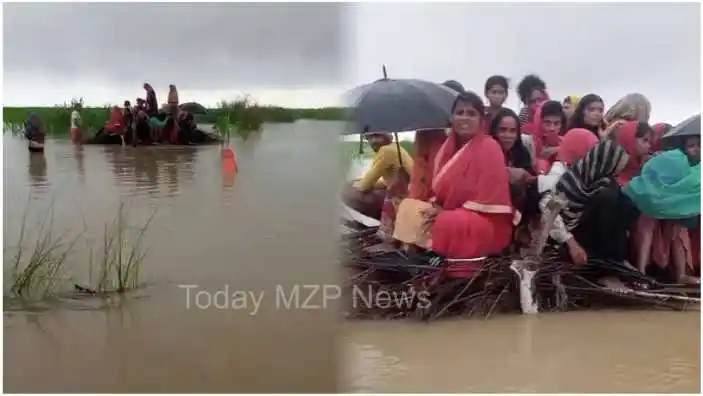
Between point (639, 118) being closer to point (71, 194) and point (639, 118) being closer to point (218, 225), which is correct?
point (218, 225)

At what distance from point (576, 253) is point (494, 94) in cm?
57

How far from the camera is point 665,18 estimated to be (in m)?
2.44

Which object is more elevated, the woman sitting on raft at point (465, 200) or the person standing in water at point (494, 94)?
the person standing in water at point (494, 94)

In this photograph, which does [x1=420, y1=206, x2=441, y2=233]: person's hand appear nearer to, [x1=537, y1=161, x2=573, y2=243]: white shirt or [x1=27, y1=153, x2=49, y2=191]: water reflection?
[x1=537, y1=161, x2=573, y2=243]: white shirt

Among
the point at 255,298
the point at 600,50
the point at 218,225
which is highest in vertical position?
the point at 600,50

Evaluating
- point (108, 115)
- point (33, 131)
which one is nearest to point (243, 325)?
point (108, 115)

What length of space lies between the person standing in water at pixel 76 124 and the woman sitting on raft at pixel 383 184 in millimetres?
856

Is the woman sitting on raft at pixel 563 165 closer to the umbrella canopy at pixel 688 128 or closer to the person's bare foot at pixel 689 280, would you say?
the umbrella canopy at pixel 688 128

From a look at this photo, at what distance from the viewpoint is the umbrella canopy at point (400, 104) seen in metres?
2.37

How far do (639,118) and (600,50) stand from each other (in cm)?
25

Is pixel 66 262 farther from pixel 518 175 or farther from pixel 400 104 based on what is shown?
pixel 518 175

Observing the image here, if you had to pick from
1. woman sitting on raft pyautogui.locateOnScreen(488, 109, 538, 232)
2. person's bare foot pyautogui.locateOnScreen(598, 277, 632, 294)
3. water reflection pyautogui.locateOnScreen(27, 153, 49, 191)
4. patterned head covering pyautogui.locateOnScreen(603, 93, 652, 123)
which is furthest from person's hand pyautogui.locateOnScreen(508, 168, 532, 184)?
water reflection pyautogui.locateOnScreen(27, 153, 49, 191)

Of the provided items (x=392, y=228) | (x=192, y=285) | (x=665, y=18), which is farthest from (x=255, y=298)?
(x=665, y=18)

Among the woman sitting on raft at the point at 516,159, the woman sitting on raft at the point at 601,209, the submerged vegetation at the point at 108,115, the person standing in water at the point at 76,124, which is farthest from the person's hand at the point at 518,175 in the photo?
the person standing in water at the point at 76,124
